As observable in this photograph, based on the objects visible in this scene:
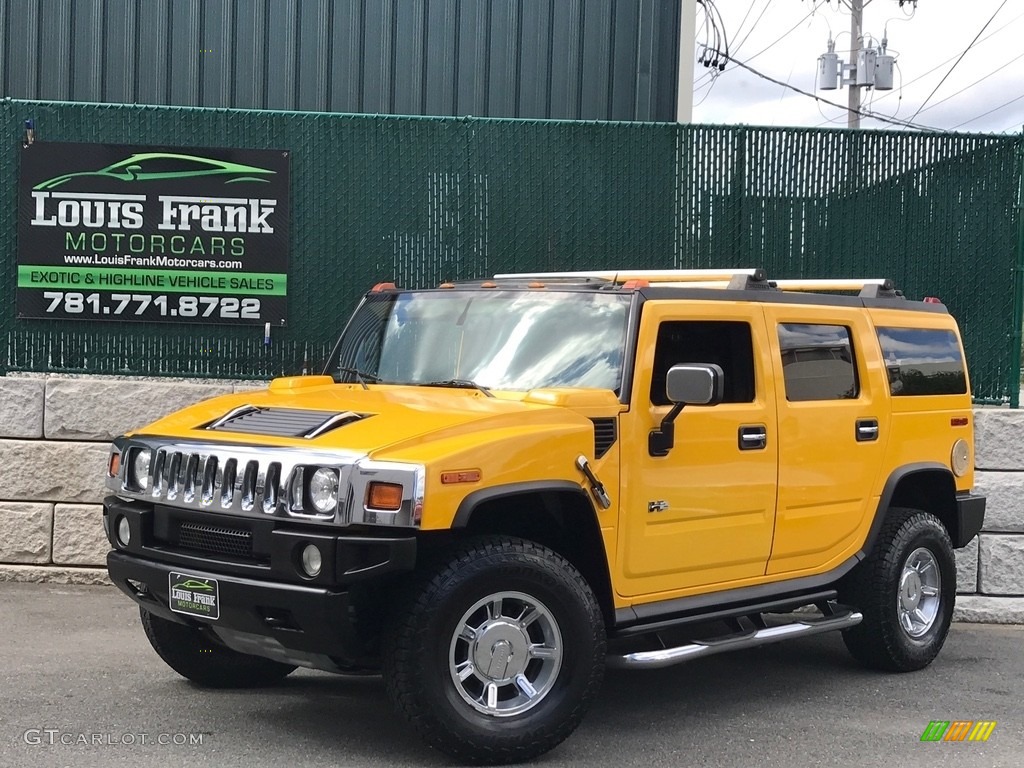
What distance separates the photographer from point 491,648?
5.03m

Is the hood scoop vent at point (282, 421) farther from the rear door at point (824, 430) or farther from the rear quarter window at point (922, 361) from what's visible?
the rear quarter window at point (922, 361)

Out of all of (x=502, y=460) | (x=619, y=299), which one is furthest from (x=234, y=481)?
(x=619, y=299)

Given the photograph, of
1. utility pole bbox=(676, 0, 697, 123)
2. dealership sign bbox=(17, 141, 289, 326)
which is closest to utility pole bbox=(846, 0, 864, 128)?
utility pole bbox=(676, 0, 697, 123)

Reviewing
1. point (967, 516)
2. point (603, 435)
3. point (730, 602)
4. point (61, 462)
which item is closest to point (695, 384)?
point (603, 435)

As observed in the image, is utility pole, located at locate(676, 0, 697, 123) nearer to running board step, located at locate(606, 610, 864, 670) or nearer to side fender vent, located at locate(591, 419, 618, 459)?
running board step, located at locate(606, 610, 864, 670)

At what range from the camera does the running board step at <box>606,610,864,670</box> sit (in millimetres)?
5367

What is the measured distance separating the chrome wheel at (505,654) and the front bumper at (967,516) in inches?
129

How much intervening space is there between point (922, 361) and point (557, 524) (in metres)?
2.86

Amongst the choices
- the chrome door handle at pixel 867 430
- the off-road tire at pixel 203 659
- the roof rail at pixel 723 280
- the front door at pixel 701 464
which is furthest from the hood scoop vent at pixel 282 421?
the chrome door handle at pixel 867 430

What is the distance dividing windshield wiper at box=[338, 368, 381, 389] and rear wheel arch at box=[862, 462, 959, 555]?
2854 millimetres

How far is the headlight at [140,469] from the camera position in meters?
5.46

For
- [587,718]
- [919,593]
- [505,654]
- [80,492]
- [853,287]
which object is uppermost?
[853,287]

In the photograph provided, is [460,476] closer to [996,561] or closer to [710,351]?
[710,351]

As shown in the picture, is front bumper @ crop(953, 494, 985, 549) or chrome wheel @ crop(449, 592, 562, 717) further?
front bumper @ crop(953, 494, 985, 549)
